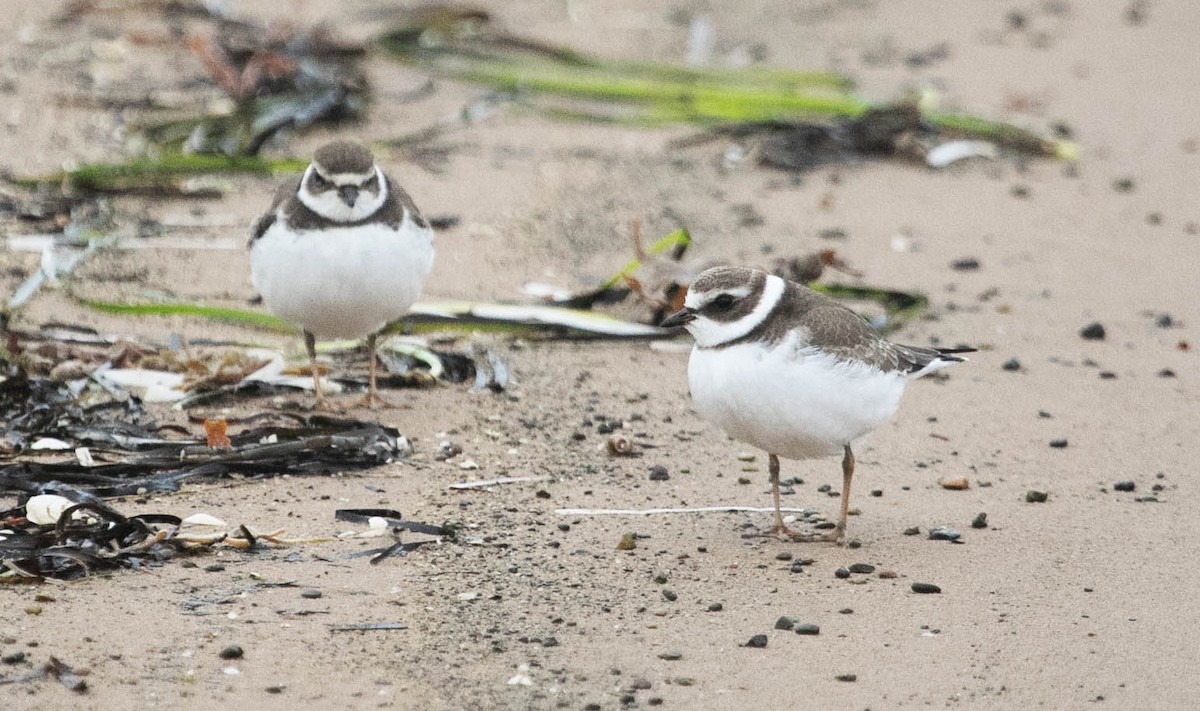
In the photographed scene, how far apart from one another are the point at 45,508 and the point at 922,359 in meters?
3.13

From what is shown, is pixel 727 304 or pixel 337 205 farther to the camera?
pixel 337 205

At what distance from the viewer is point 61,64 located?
37.9 ft

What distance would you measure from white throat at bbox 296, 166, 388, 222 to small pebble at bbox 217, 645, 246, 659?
99.8 inches

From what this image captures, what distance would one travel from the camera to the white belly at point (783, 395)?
5332 millimetres

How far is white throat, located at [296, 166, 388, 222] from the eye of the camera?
6.61 meters

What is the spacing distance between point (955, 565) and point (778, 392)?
33.2 inches

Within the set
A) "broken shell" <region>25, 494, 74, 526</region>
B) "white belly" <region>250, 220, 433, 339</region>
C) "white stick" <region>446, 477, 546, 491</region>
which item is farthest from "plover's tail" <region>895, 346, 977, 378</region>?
"broken shell" <region>25, 494, 74, 526</region>

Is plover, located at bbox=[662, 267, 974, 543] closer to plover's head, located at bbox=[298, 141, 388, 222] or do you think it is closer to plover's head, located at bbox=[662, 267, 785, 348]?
plover's head, located at bbox=[662, 267, 785, 348]

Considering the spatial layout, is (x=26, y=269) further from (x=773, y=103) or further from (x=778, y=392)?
(x=773, y=103)

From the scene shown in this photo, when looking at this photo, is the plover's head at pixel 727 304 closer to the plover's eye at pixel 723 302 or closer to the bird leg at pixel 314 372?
the plover's eye at pixel 723 302

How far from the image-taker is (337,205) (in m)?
6.61

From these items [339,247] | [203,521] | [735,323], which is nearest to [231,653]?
[203,521]

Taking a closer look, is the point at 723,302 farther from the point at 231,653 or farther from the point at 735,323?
the point at 231,653

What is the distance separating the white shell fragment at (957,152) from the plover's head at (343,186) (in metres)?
5.12
